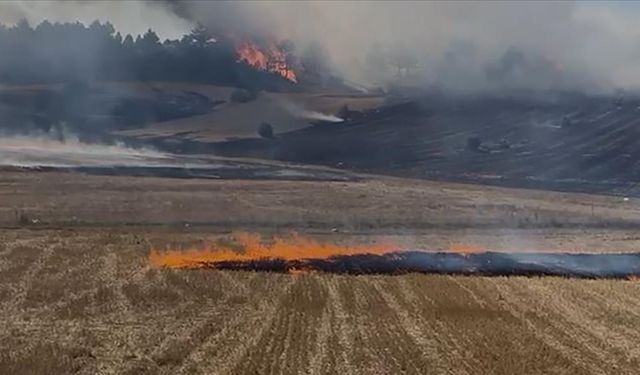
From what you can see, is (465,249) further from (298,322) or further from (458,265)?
(298,322)

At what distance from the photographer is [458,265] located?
52844mm

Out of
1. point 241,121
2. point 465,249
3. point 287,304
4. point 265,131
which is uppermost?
point 241,121

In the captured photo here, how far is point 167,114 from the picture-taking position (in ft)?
636

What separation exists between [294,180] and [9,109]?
321 ft

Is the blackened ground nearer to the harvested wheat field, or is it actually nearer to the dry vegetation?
the harvested wheat field

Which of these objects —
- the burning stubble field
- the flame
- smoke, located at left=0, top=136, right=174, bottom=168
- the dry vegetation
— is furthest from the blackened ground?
the dry vegetation

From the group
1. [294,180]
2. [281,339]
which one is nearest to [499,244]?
[281,339]

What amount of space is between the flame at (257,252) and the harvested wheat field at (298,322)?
8.11 feet

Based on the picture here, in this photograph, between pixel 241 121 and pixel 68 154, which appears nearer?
pixel 68 154

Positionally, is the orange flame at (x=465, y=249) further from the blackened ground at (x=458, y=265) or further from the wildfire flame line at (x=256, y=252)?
the wildfire flame line at (x=256, y=252)

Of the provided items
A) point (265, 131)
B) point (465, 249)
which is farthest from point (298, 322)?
point (265, 131)

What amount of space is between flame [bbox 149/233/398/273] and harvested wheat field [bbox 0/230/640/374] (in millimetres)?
2473

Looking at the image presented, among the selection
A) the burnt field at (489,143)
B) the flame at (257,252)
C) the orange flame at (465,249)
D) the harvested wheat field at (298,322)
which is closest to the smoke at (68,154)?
the burnt field at (489,143)

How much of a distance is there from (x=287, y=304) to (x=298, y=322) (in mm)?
4278
